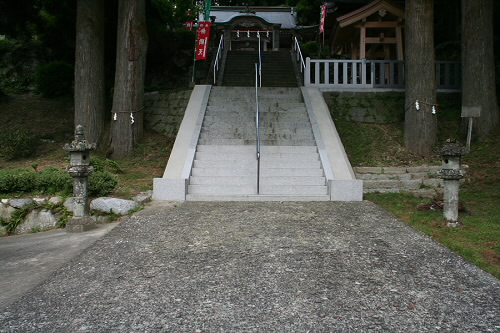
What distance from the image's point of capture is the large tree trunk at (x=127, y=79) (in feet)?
29.5

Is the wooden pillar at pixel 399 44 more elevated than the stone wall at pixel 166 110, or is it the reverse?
the wooden pillar at pixel 399 44

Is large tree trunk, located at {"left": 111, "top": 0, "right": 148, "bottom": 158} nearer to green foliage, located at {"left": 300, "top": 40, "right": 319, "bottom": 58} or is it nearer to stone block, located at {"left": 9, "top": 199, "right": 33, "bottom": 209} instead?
stone block, located at {"left": 9, "top": 199, "right": 33, "bottom": 209}

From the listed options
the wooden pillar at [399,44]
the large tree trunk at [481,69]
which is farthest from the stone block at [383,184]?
the wooden pillar at [399,44]

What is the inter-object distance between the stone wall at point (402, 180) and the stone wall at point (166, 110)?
4769 mm

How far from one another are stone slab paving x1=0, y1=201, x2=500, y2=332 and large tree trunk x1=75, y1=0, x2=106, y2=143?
5.27 metres

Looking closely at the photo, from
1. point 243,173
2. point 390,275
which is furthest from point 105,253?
point 243,173

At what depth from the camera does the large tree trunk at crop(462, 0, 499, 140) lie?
8.80 meters

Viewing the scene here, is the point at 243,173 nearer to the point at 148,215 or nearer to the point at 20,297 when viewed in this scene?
the point at 148,215

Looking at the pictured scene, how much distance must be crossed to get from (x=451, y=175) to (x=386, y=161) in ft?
11.4

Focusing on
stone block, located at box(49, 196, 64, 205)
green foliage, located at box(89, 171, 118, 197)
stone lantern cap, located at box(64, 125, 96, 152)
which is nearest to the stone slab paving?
stone lantern cap, located at box(64, 125, 96, 152)

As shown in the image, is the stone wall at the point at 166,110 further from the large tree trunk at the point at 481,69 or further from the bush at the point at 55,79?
the large tree trunk at the point at 481,69

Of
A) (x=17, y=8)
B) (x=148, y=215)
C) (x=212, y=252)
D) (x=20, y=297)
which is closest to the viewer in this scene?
(x=20, y=297)

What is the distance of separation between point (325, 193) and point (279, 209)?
1263mm

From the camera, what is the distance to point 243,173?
23.2ft
